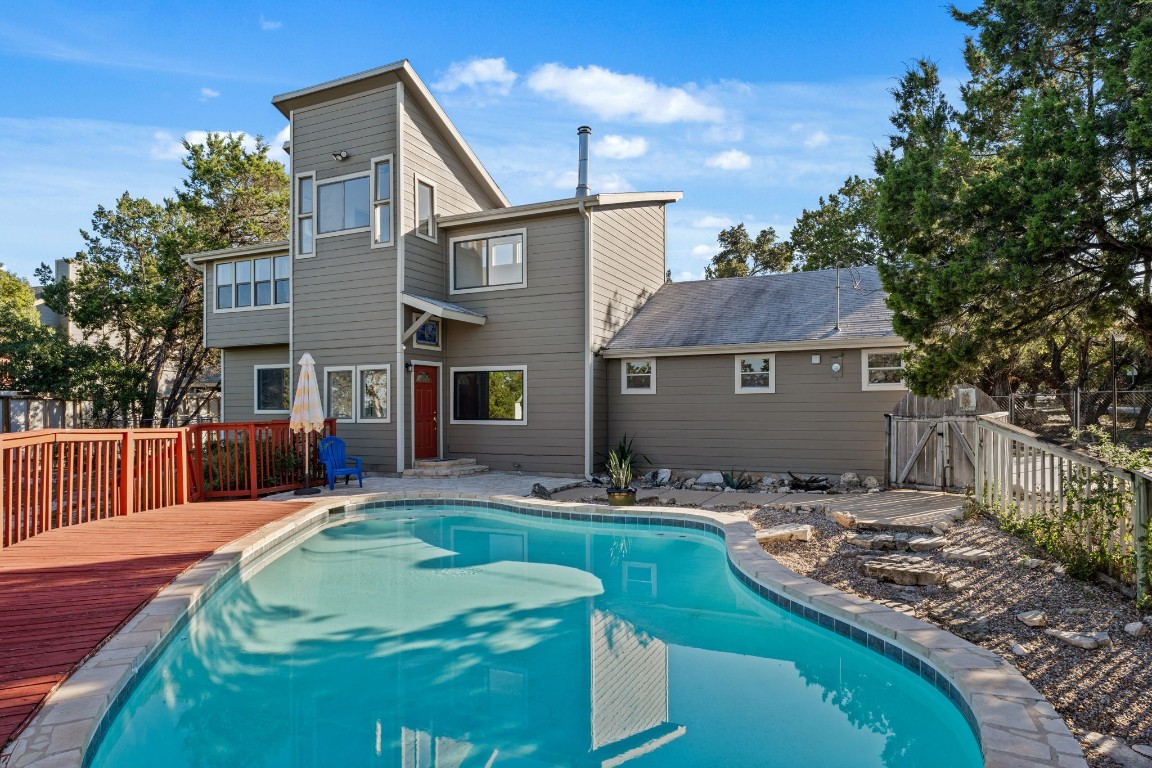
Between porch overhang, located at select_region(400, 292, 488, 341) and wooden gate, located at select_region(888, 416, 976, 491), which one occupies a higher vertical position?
porch overhang, located at select_region(400, 292, 488, 341)

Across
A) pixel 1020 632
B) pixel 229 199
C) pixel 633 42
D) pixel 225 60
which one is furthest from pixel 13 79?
pixel 1020 632

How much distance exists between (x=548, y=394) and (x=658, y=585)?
21.7 feet

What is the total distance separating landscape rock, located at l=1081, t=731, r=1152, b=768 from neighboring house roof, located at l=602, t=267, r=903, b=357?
8327mm

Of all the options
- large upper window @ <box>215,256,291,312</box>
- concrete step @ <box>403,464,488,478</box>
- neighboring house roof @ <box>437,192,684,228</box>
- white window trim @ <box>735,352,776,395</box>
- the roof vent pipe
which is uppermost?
the roof vent pipe

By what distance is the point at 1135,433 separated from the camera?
603 inches

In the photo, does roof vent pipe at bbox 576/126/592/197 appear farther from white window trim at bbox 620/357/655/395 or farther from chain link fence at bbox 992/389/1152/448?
chain link fence at bbox 992/389/1152/448

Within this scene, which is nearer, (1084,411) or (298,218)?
(298,218)

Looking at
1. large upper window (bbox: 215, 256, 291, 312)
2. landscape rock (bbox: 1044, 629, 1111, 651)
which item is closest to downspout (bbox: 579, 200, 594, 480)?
large upper window (bbox: 215, 256, 291, 312)

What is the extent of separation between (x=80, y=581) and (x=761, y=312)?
10.7 meters

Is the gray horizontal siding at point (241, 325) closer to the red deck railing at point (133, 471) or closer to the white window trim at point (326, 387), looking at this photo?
the white window trim at point (326, 387)

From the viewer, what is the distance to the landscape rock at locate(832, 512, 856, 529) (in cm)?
712

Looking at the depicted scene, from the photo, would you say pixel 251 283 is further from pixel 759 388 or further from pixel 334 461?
pixel 759 388

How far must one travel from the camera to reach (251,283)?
1479 cm

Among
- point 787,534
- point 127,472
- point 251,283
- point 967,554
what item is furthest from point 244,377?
point 967,554
